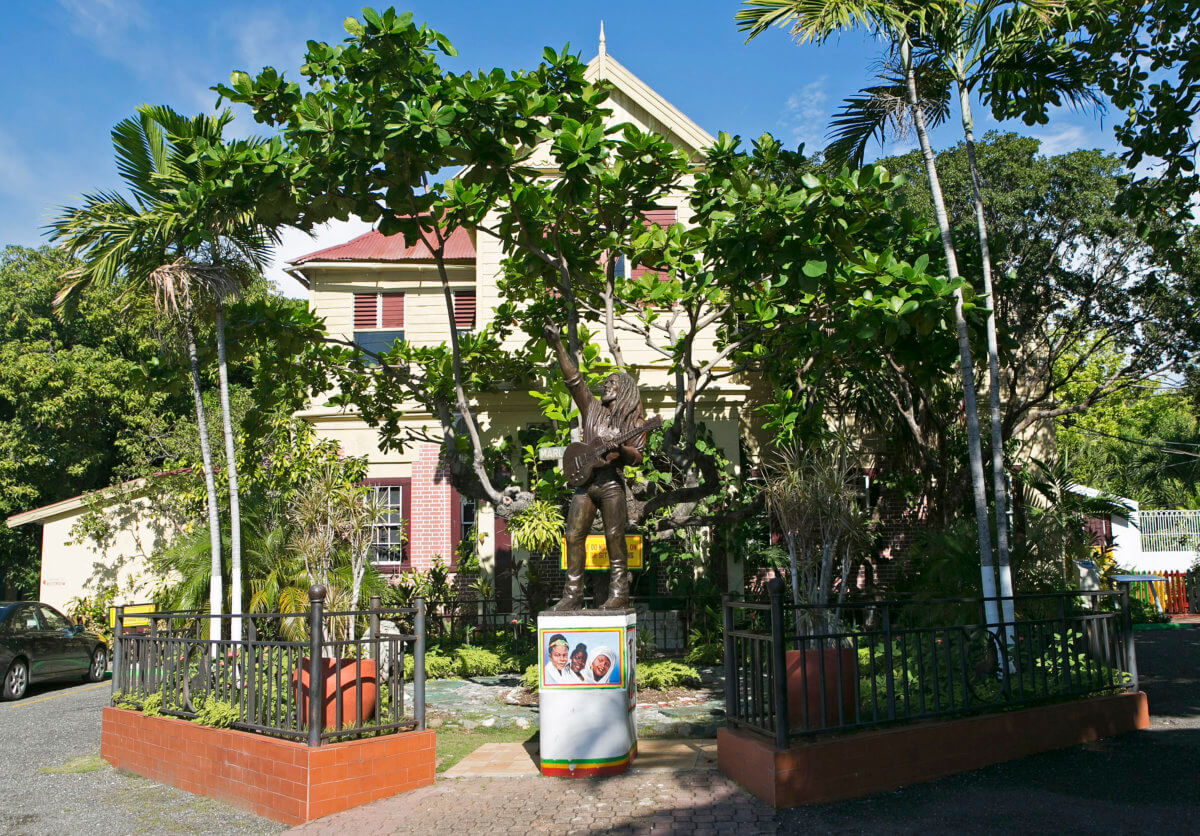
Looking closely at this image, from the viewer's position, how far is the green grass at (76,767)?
804 cm

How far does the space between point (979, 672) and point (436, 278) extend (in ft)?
41.7

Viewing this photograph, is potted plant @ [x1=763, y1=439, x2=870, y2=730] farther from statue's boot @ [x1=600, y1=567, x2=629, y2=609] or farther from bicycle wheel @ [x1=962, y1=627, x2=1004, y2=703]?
statue's boot @ [x1=600, y1=567, x2=629, y2=609]

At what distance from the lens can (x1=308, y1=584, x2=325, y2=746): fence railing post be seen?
6.10 meters

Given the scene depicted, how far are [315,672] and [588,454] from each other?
9.07ft

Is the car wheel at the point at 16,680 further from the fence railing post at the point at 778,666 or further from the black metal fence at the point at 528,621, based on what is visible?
the fence railing post at the point at 778,666

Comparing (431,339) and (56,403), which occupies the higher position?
(431,339)

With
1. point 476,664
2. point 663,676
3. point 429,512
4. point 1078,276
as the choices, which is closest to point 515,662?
point 476,664

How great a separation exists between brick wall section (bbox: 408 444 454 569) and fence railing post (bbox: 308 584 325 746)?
9.68 metres

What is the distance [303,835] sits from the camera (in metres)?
5.88

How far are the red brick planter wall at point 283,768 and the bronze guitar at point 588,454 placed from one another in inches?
94.1

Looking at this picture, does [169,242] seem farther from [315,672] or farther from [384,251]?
[384,251]

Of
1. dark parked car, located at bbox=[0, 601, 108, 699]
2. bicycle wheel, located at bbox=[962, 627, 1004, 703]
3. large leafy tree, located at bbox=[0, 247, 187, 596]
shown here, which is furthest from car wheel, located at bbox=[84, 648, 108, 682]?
bicycle wheel, located at bbox=[962, 627, 1004, 703]

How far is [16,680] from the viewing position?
13.2 metres

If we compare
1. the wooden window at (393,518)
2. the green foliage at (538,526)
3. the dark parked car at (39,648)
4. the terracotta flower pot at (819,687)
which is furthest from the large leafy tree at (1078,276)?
the dark parked car at (39,648)
